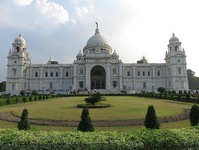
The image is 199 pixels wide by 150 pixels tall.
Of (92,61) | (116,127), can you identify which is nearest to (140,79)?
(92,61)

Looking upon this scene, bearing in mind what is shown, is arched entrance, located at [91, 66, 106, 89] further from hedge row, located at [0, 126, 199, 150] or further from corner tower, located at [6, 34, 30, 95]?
hedge row, located at [0, 126, 199, 150]

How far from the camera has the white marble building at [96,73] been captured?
214ft

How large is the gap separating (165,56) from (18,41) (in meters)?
53.3

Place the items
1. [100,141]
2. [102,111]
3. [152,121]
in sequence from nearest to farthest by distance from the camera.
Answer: [100,141], [152,121], [102,111]

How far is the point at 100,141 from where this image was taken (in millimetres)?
6043

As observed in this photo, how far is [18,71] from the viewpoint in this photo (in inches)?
2633

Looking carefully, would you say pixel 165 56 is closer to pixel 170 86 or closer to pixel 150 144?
pixel 170 86

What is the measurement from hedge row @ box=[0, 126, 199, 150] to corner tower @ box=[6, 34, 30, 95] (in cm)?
6374

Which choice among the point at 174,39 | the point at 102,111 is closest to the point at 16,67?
the point at 174,39

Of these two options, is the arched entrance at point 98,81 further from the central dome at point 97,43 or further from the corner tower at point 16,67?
the corner tower at point 16,67

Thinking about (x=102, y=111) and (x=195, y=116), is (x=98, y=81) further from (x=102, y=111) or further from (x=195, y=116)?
(x=195, y=116)

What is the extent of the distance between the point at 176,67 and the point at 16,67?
177ft

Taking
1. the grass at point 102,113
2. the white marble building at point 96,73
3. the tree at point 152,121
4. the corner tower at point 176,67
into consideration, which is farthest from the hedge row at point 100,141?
the corner tower at point 176,67

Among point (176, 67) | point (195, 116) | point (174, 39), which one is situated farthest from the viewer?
point (174, 39)
